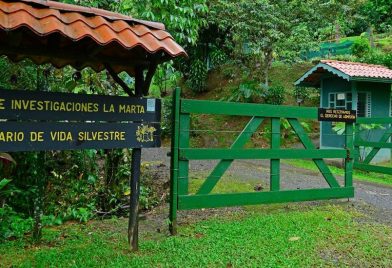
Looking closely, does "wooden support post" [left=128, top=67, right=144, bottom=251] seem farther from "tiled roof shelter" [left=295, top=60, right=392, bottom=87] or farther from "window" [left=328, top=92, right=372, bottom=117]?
"window" [left=328, top=92, right=372, bottom=117]

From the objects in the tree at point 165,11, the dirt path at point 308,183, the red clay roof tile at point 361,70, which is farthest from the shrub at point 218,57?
the tree at point 165,11

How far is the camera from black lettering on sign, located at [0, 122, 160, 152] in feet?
12.1

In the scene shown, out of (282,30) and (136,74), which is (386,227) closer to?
(136,74)

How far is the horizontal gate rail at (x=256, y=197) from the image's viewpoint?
5391 millimetres

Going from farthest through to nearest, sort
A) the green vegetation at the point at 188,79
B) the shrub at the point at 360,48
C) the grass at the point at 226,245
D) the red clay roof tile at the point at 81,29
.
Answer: the shrub at the point at 360,48
the green vegetation at the point at 188,79
the grass at the point at 226,245
the red clay roof tile at the point at 81,29

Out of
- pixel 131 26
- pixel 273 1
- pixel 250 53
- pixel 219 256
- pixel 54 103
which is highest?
pixel 273 1

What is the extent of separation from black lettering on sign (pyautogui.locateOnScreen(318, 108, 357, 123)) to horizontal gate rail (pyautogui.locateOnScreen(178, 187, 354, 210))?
4.07 ft

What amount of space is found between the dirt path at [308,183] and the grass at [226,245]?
1168 millimetres

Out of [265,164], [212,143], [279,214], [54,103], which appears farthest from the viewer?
[212,143]

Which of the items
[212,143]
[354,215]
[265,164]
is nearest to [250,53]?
[212,143]

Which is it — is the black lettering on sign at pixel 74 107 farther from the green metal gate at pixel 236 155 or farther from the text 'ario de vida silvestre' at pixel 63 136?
the green metal gate at pixel 236 155

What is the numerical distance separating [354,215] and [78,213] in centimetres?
438

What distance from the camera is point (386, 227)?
5.73 meters

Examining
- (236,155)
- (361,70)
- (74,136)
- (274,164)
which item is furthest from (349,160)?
(361,70)
